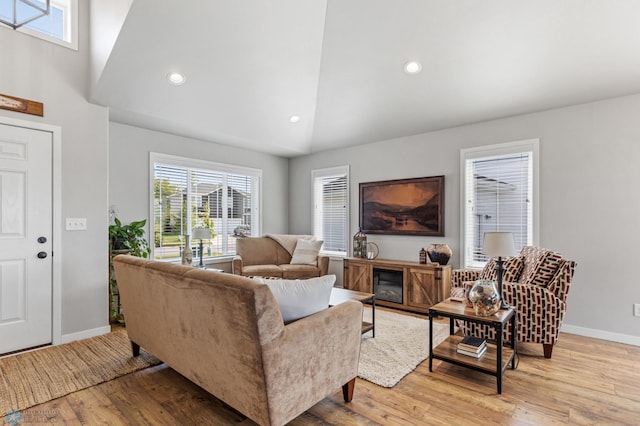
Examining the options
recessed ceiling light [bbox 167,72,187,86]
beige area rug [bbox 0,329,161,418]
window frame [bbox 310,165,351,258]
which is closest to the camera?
beige area rug [bbox 0,329,161,418]

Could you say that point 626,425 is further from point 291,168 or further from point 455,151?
point 291,168

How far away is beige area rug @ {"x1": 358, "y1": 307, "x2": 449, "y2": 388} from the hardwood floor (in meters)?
0.11

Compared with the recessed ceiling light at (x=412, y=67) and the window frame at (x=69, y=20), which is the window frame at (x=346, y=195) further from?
the window frame at (x=69, y=20)

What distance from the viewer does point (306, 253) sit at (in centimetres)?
525

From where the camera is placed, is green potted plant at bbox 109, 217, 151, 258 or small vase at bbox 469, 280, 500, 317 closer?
small vase at bbox 469, 280, 500, 317

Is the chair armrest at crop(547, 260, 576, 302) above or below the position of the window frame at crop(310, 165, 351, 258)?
below

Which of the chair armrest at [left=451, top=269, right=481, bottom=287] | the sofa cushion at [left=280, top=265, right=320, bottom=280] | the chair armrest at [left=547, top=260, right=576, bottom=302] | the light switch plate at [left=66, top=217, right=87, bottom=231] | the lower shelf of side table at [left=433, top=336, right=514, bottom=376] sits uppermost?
the light switch plate at [left=66, top=217, right=87, bottom=231]

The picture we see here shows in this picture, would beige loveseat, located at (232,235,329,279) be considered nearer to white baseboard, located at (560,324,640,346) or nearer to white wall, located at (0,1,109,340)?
white wall, located at (0,1,109,340)

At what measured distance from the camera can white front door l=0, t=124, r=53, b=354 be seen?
300 centimetres

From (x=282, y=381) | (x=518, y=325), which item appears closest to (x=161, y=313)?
(x=282, y=381)

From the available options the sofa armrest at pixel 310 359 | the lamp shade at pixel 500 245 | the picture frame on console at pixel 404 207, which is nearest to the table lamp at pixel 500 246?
the lamp shade at pixel 500 245

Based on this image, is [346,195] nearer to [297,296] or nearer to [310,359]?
[297,296]

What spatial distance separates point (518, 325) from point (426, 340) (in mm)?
844

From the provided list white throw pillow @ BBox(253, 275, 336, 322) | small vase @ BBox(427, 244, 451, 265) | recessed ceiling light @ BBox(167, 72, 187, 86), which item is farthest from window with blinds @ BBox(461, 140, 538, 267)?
recessed ceiling light @ BBox(167, 72, 187, 86)
